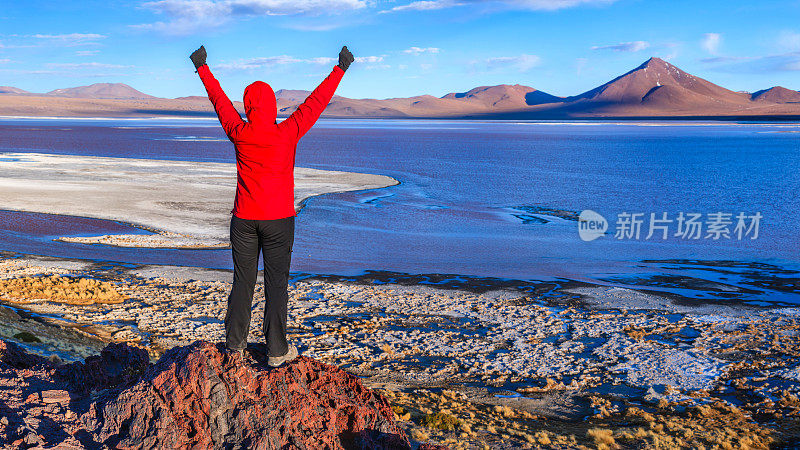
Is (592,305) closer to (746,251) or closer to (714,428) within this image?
(714,428)

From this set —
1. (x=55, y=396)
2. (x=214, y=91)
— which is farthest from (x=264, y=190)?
(x=55, y=396)

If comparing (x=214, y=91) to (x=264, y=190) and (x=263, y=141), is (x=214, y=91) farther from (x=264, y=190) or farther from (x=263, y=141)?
(x=264, y=190)

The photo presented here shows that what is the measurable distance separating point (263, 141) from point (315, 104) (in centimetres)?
40

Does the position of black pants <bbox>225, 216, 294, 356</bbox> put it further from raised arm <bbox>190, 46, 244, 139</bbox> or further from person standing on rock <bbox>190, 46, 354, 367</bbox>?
raised arm <bbox>190, 46, 244, 139</bbox>

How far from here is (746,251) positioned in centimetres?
1612

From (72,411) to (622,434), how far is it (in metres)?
4.66

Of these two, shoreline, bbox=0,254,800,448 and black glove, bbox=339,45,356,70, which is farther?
shoreline, bbox=0,254,800,448

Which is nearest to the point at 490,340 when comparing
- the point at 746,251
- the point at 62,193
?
the point at 746,251

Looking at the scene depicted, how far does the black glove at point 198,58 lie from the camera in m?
4.20

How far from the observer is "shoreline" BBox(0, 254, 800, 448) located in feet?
22.1

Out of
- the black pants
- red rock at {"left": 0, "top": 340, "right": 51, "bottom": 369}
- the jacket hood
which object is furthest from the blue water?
the jacket hood

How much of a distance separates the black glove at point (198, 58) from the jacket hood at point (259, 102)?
17.2 inches

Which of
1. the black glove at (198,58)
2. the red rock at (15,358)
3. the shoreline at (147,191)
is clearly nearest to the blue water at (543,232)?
the shoreline at (147,191)

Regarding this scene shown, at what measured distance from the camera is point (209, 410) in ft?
12.4
